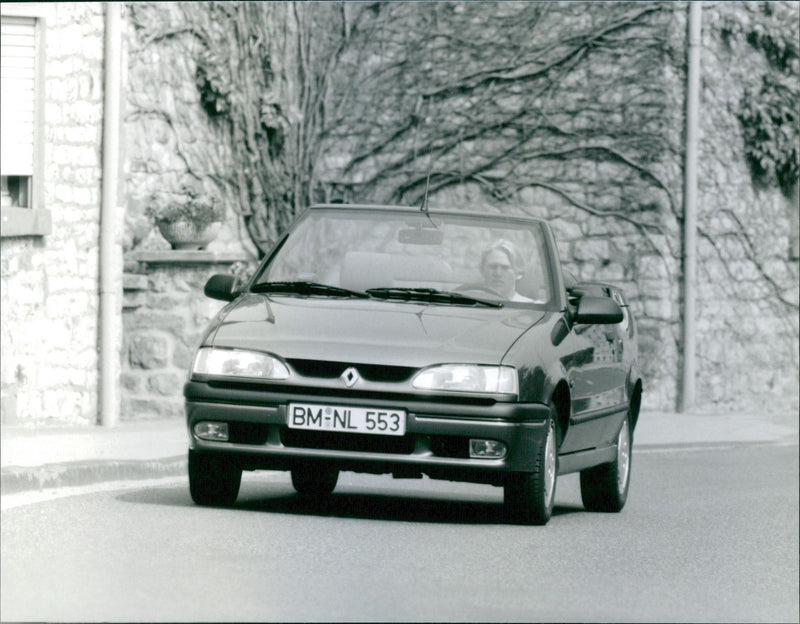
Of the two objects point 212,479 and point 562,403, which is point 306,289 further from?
point 562,403

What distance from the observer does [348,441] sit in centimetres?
688

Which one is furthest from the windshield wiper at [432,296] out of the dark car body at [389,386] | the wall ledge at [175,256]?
the wall ledge at [175,256]

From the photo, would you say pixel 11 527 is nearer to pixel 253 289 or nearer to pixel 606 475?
pixel 253 289

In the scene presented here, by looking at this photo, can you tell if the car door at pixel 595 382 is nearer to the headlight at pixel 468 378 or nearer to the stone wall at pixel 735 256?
the headlight at pixel 468 378

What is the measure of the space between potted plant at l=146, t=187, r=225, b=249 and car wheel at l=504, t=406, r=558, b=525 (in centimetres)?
936

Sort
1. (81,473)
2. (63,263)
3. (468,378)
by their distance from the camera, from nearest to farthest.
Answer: (468,378) → (81,473) → (63,263)

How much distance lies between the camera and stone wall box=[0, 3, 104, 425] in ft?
47.9

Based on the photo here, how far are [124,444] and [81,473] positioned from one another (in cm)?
221

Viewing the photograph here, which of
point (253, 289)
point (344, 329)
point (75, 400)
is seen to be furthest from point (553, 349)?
point (75, 400)

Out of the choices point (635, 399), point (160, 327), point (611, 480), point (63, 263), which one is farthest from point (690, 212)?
point (611, 480)

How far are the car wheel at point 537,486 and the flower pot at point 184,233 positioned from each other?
9.35 meters

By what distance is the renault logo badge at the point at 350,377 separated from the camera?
6695 millimetres

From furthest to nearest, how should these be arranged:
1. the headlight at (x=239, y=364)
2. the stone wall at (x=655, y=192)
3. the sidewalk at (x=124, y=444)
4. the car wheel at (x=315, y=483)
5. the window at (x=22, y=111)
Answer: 1. the stone wall at (x=655, y=192)
2. the window at (x=22, y=111)
3. the sidewalk at (x=124, y=444)
4. the car wheel at (x=315, y=483)
5. the headlight at (x=239, y=364)

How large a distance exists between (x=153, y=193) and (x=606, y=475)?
9.14 m
